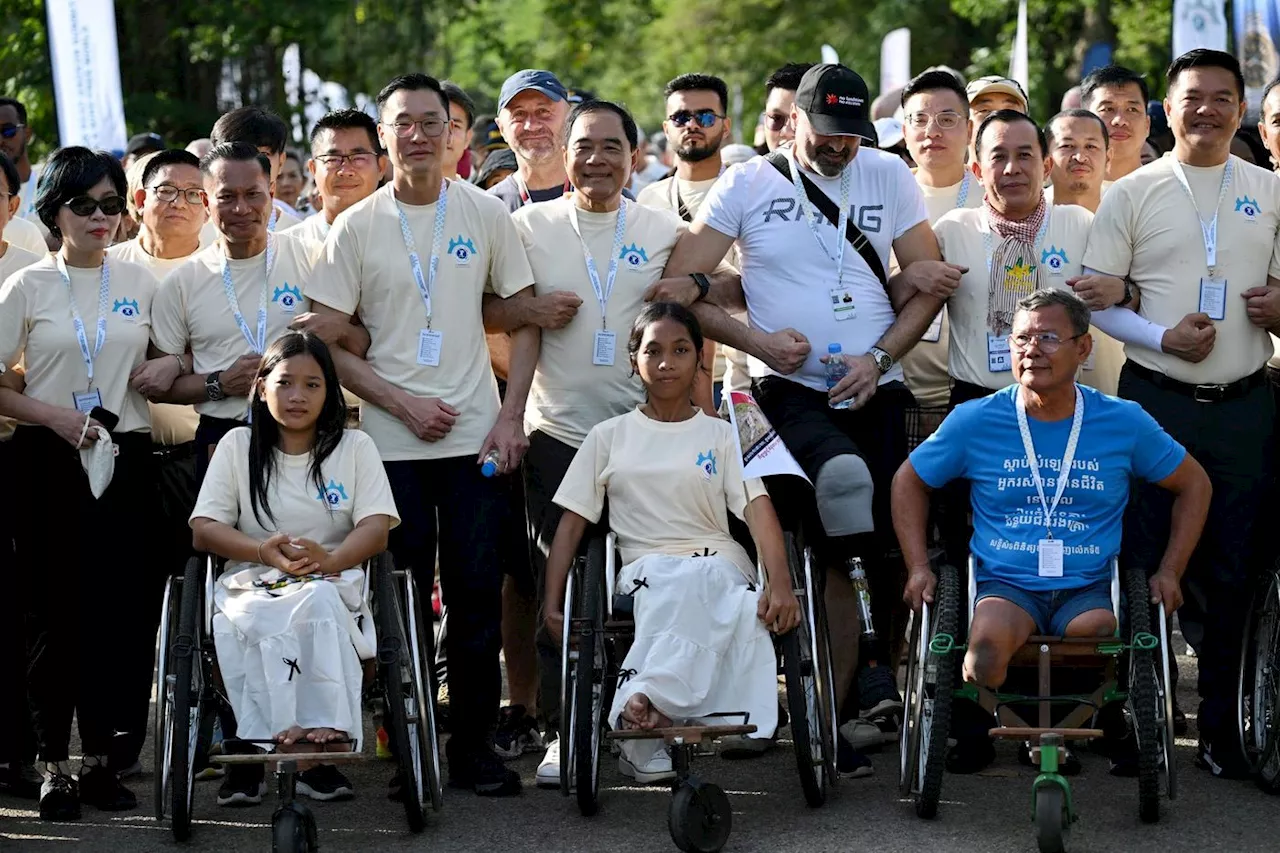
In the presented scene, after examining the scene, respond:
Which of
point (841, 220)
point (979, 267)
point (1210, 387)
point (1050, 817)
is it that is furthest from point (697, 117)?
point (1050, 817)

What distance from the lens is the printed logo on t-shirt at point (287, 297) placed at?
646 centimetres

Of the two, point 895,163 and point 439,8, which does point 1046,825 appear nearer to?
point 895,163

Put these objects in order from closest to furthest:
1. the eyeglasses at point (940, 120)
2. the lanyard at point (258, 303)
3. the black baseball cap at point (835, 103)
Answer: the lanyard at point (258, 303) → the black baseball cap at point (835, 103) → the eyeglasses at point (940, 120)

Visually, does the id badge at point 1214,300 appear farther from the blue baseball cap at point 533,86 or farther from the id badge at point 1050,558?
the blue baseball cap at point 533,86

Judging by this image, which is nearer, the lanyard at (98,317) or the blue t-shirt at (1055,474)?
the blue t-shirt at (1055,474)

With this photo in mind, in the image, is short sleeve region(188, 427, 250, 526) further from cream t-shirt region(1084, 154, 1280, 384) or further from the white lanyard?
cream t-shirt region(1084, 154, 1280, 384)

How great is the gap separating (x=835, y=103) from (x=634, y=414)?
1.26 metres

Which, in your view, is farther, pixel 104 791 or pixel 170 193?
pixel 170 193

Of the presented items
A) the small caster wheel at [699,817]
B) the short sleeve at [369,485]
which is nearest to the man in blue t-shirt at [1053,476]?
the small caster wheel at [699,817]

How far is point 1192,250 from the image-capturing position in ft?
21.0

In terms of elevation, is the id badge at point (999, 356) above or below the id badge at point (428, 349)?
below

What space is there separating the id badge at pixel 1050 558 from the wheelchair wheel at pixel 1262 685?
0.76 m

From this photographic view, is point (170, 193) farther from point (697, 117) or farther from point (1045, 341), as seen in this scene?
point (1045, 341)

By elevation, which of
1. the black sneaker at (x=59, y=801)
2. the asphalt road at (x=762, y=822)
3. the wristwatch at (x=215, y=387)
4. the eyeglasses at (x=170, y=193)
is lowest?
the asphalt road at (x=762, y=822)
